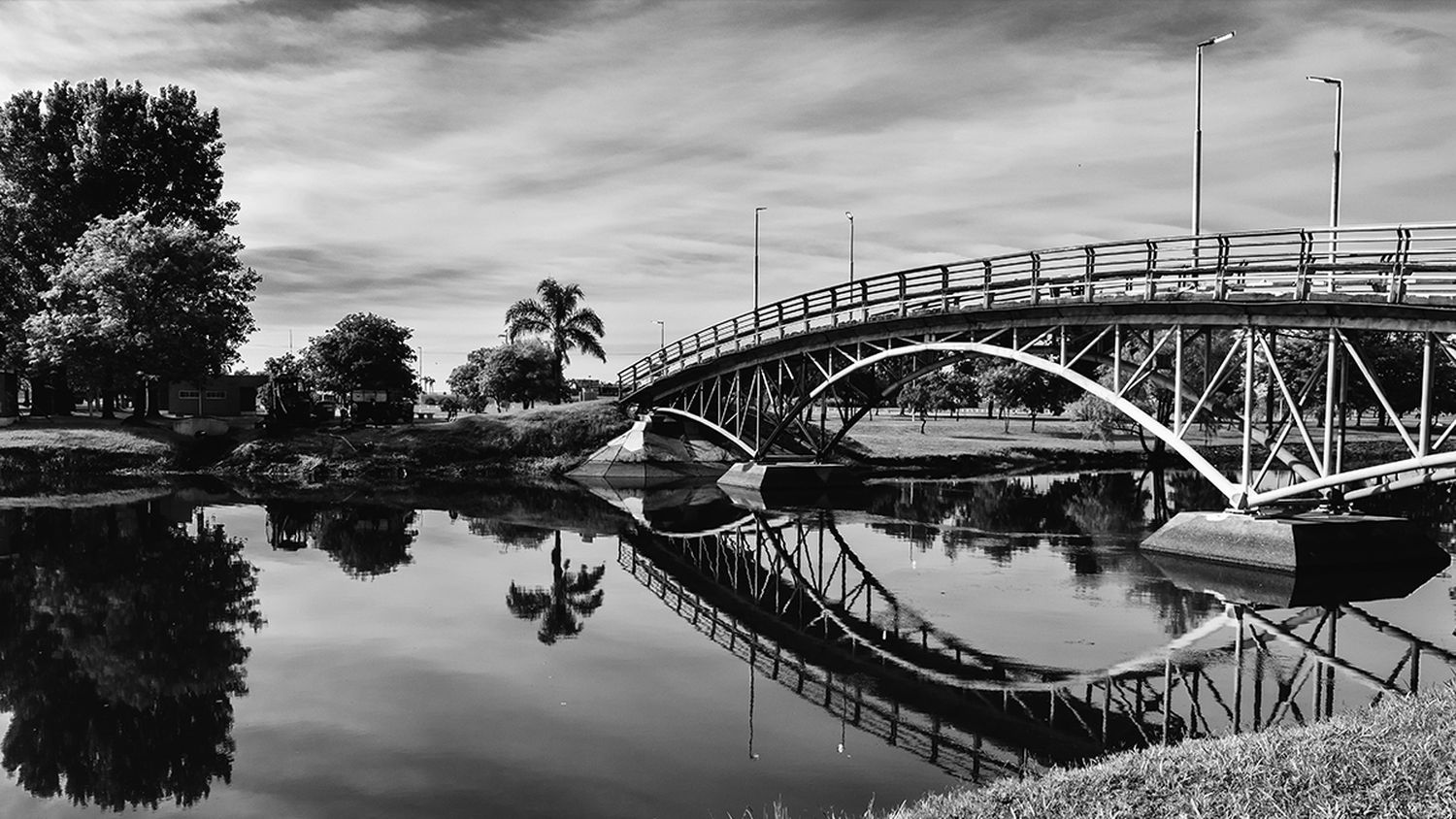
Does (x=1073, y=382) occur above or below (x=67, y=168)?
below

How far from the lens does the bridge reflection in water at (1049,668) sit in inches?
544

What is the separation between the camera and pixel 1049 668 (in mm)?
17266

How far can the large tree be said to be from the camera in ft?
204

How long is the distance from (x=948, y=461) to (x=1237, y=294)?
3612cm

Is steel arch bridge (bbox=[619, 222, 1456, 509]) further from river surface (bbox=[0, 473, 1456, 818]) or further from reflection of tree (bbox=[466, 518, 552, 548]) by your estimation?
reflection of tree (bbox=[466, 518, 552, 548])

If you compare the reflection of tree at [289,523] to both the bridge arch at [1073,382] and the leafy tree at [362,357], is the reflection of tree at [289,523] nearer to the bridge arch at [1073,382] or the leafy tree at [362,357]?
the bridge arch at [1073,382]

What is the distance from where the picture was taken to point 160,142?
66.0m

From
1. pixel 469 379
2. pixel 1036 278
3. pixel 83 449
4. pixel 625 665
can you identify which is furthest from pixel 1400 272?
pixel 469 379

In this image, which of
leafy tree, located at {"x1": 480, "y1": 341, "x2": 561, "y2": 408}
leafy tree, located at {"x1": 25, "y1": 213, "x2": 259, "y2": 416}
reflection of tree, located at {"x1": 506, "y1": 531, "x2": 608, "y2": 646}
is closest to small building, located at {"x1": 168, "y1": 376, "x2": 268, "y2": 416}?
leafy tree, located at {"x1": 480, "y1": 341, "x2": 561, "y2": 408}

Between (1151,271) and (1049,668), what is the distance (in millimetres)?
17288

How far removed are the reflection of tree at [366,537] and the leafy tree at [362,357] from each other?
4731cm

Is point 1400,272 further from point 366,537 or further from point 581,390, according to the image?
point 581,390

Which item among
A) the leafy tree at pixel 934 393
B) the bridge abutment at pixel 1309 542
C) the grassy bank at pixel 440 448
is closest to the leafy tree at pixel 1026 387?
the leafy tree at pixel 934 393

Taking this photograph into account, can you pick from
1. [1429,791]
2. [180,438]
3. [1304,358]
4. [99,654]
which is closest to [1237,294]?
[1429,791]
